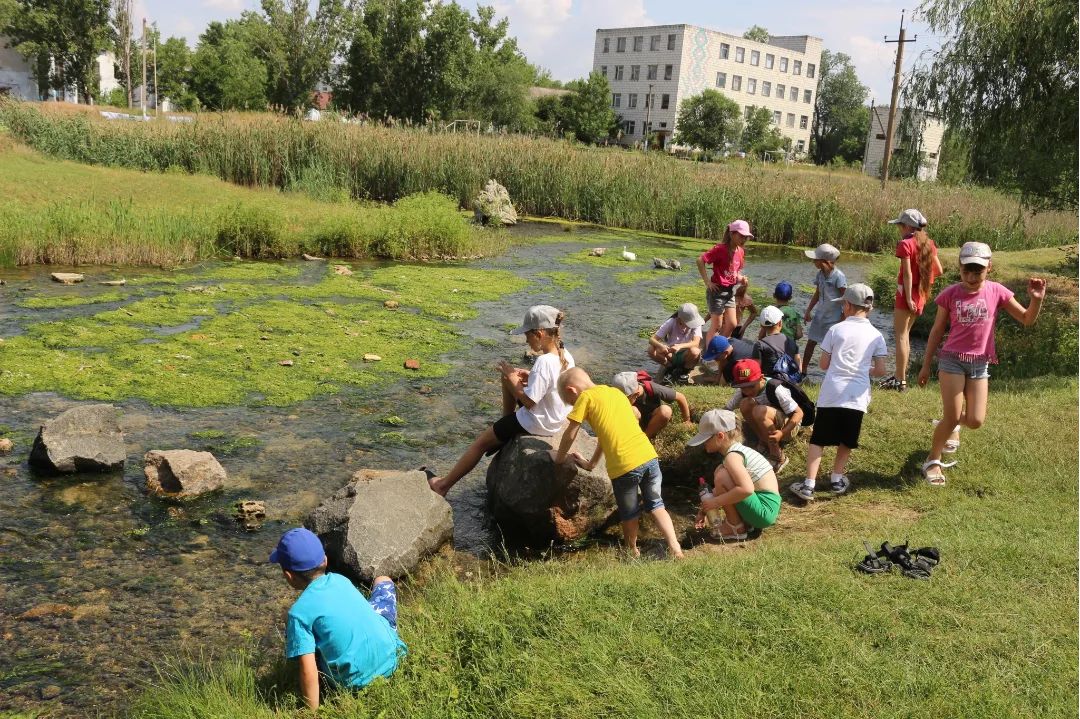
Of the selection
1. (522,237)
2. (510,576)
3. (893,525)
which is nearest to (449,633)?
(510,576)

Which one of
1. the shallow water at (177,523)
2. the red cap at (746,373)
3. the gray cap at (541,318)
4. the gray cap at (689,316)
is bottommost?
the shallow water at (177,523)

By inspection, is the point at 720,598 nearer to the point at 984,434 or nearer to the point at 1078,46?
the point at 984,434

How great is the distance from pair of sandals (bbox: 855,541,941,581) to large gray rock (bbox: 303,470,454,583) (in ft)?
10.2

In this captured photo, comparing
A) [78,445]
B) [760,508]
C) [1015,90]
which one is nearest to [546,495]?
[760,508]

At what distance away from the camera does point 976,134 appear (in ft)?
48.4

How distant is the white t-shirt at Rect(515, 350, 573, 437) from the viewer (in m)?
7.18

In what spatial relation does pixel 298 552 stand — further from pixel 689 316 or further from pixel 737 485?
pixel 689 316

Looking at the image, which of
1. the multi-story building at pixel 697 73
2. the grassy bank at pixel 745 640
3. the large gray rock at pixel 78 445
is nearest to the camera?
the grassy bank at pixel 745 640

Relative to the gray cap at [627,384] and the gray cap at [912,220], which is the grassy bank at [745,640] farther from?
the gray cap at [912,220]

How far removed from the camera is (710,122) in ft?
250

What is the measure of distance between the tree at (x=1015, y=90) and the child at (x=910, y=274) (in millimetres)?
5452

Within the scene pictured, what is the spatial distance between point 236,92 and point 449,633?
6085cm

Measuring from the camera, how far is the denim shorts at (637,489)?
645cm

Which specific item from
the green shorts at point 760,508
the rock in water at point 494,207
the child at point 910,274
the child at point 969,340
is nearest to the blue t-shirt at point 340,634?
the green shorts at point 760,508
